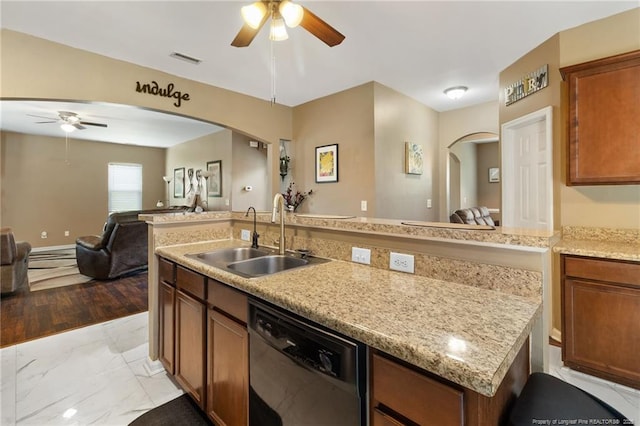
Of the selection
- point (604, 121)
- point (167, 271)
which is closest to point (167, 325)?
point (167, 271)

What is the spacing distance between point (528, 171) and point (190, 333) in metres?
3.50

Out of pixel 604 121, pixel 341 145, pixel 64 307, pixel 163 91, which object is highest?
pixel 163 91

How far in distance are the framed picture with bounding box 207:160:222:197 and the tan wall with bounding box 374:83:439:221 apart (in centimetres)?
352

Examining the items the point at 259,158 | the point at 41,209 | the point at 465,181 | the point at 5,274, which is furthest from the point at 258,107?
the point at 41,209

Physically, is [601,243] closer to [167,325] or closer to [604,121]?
[604,121]

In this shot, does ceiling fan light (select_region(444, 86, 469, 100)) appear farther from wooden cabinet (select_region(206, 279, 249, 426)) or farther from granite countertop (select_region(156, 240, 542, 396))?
wooden cabinet (select_region(206, 279, 249, 426))

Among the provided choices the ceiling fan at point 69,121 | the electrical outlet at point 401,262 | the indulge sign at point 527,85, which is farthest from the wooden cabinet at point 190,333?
the ceiling fan at point 69,121

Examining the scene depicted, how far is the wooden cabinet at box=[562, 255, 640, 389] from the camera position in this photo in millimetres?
1870

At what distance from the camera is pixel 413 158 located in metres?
4.39

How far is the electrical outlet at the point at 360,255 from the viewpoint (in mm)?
1524

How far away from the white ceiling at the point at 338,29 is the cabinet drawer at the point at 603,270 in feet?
6.41

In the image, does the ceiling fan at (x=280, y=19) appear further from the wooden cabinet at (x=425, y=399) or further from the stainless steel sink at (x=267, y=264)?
the wooden cabinet at (x=425, y=399)

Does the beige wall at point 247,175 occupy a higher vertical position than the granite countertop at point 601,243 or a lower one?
higher

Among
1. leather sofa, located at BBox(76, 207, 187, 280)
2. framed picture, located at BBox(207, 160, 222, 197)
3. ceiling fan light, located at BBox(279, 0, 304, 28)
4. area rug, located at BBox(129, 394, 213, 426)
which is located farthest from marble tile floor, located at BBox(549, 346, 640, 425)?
framed picture, located at BBox(207, 160, 222, 197)
